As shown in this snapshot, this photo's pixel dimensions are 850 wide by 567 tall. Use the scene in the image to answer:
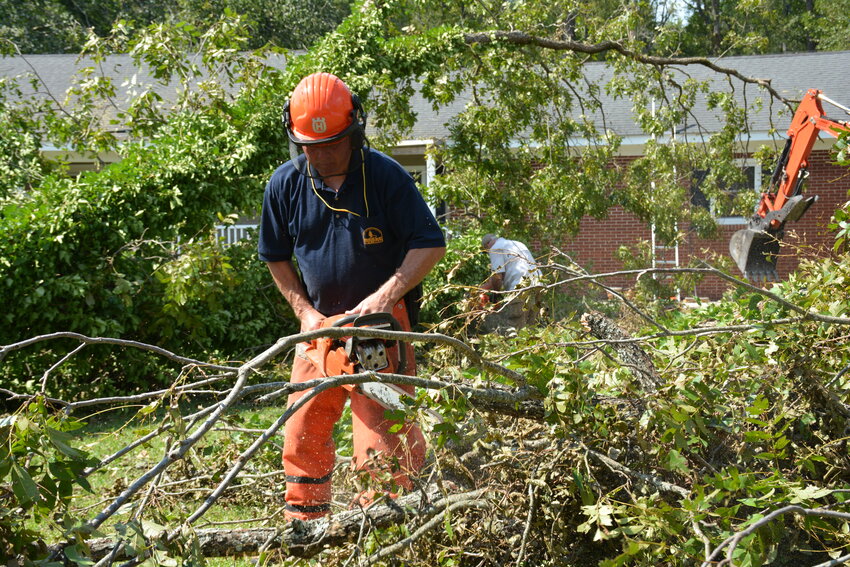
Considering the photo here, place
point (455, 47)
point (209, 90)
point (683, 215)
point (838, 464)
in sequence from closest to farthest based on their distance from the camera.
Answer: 1. point (838, 464)
2. point (209, 90)
3. point (455, 47)
4. point (683, 215)

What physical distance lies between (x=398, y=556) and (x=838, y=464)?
1652 mm

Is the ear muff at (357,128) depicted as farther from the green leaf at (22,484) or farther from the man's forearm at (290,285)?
the green leaf at (22,484)

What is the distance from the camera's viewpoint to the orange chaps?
11.0 feet

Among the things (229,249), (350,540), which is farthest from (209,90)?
(350,540)

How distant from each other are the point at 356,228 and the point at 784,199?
6940 millimetres

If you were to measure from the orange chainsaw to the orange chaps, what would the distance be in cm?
9

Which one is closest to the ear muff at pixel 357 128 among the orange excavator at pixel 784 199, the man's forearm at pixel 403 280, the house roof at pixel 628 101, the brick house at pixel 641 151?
the man's forearm at pixel 403 280

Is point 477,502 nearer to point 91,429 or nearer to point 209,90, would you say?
point 91,429

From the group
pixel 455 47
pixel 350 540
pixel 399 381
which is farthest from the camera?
pixel 455 47

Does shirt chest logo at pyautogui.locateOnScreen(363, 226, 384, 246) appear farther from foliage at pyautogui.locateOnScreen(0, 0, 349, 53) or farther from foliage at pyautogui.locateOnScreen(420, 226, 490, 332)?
foliage at pyautogui.locateOnScreen(0, 0, 349, 53)

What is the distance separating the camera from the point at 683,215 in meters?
11.6

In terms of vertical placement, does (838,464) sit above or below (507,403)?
below

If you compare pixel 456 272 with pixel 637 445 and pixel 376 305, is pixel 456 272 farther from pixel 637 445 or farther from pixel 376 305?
pixel 637 445

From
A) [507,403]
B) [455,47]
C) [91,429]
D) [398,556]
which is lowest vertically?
[91,429]
